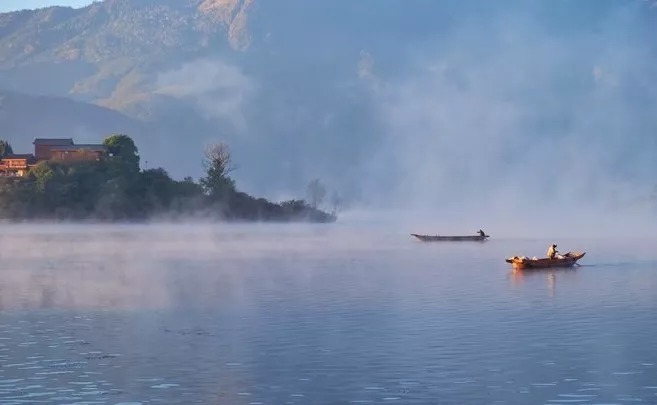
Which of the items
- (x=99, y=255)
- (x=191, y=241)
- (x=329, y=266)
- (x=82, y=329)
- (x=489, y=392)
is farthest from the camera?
(x=191, y=241)

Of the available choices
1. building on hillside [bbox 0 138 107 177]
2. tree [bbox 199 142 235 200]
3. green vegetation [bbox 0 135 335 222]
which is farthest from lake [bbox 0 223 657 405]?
tree [bbox 199 142 235 200]

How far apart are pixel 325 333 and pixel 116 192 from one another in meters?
113

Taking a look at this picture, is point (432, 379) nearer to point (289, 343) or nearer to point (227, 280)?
point (289, 343)

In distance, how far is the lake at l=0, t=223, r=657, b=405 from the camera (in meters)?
30.6

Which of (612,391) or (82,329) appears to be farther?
(82,329)

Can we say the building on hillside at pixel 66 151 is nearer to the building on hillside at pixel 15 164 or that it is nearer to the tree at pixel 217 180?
the building on hillside at pixel 15 164

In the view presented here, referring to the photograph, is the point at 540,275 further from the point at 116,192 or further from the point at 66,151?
the point at 66,151

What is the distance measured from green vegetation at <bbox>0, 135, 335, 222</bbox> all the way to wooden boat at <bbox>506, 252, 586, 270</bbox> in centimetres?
8742

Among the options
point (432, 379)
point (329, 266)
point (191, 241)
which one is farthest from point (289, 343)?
point (191, 241)

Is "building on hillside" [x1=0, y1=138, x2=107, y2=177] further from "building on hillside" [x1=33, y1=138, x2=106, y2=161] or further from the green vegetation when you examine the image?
the green vegetation

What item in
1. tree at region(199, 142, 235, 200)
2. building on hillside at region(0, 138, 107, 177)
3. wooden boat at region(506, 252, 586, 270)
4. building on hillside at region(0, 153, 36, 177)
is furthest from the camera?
tree at region(199, 142, 235, 200)

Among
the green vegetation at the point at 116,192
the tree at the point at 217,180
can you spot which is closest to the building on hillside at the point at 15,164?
the green vegetation at the point at 116,192

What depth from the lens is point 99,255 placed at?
8738cm

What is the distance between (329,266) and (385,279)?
1180cm
